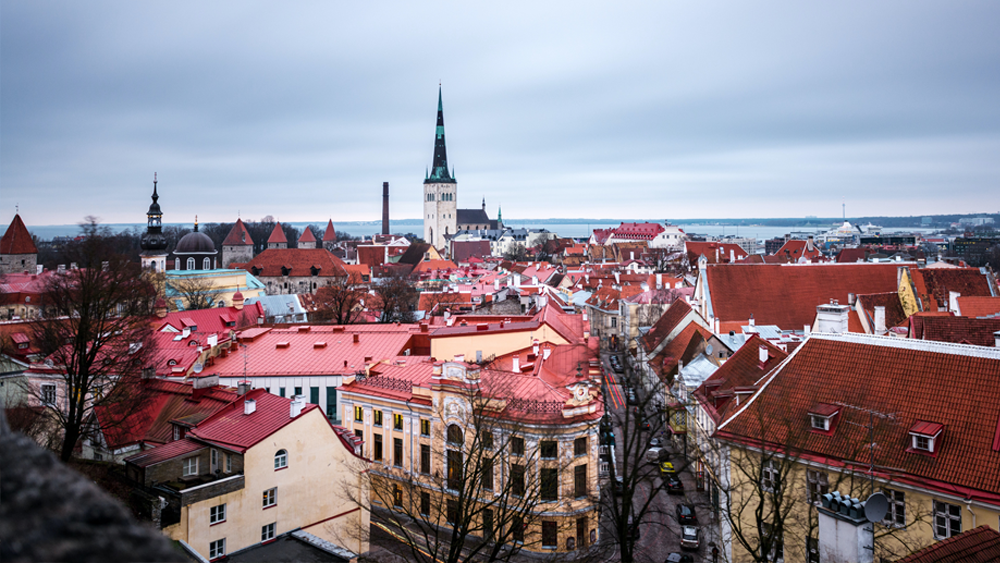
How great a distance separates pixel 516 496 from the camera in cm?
2248

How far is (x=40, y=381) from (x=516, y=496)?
60.1ft

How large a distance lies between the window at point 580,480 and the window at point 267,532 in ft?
30.7

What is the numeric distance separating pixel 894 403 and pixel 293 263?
285ft

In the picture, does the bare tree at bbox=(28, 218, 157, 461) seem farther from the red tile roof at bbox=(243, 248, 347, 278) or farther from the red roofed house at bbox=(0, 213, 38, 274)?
the red roofed house at bbox=(0, 213, 38, 274)

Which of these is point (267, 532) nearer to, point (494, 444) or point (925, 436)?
point (494, 444)

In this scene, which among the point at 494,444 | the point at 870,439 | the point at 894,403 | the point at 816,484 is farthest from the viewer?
the point at 494,444

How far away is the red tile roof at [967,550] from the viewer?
1029 cm

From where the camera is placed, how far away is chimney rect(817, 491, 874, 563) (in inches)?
454

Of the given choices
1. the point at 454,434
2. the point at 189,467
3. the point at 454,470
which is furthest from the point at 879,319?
the point at 189,467

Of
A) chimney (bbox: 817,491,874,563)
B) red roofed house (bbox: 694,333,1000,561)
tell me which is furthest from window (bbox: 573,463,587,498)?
chimney (bbox: 817,491,874,563)

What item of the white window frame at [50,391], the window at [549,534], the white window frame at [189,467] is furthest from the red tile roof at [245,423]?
the white window frame at [50,391]

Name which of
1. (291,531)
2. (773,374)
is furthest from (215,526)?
(773,374)

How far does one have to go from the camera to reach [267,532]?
754 inches

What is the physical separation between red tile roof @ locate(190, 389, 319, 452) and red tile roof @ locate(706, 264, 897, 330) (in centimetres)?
2768
